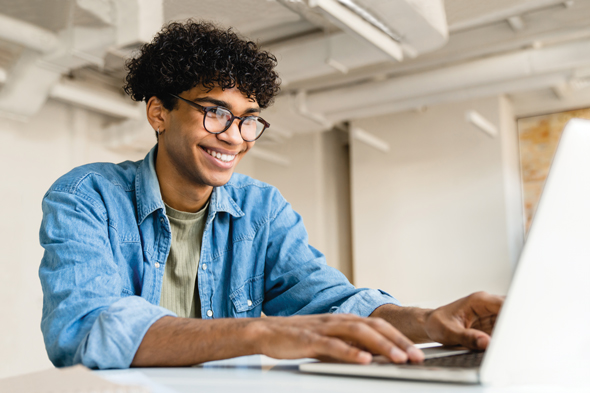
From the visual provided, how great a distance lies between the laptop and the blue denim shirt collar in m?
0.75

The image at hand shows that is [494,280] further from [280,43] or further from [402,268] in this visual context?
[280,43]

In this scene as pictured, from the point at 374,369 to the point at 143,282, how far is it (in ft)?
Answer: 2.29

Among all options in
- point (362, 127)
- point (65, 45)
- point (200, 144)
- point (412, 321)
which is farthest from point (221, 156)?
point (362, 127)

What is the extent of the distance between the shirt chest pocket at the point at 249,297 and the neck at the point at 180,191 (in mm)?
228

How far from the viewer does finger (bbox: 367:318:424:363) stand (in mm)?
619

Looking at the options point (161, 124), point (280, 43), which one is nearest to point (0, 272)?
point (280, 43)

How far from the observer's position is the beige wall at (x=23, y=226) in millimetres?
3889

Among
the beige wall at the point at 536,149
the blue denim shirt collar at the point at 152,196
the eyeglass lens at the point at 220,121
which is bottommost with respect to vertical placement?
the blue denim shirt collar at the point at 152,196

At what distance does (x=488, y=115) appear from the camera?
16.5 ft

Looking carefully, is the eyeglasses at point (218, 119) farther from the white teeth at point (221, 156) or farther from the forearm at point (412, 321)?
the forearm at point (412, 321)

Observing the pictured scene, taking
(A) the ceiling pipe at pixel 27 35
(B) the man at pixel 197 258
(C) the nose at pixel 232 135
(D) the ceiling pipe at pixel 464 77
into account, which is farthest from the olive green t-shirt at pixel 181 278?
(D) the ceiling pipe at pixel 464 77

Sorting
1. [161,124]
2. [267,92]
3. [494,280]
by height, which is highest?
[267,92]

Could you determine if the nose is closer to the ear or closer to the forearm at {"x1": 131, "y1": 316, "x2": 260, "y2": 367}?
the ear

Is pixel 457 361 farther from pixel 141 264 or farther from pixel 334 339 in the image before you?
pixel 141 264
